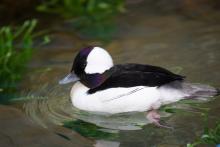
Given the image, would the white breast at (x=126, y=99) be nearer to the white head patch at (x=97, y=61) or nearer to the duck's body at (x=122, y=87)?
the duck's body at (x=122, y=87)

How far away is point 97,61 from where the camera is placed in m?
5.25

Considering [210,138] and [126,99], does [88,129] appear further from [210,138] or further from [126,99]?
[210,138]

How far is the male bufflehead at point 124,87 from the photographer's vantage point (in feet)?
16.5

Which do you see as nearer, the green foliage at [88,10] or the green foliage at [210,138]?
the green foliage at [210,138]

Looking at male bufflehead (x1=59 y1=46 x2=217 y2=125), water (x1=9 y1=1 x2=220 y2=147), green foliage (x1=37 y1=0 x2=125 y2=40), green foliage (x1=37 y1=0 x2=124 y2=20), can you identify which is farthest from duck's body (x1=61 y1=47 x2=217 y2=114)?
green foliage (x1=37 y1=0 x2=124 y2=20)

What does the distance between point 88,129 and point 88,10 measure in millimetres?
3589

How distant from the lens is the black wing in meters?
5.02

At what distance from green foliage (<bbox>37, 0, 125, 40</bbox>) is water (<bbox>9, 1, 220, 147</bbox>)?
18 cm

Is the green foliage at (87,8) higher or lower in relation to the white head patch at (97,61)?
higher

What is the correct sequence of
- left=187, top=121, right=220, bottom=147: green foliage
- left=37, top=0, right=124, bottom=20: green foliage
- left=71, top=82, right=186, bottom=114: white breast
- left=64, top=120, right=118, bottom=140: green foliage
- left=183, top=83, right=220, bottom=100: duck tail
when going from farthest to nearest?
left=37, top=0, right=124, bottom=20: green foliage < left=183, top=83, right=220, bottom=100: duck tail < left=71, top=82, right=186, bottom=114: white breast < left=64, top=120, right=118, bottom=140: green foliage < left=187, top=121, right=220, bottom=147: green foliage

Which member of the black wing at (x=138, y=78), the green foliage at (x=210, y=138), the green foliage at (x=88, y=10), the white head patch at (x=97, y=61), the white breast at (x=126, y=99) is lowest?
the green foliage at (x=210, y=138)

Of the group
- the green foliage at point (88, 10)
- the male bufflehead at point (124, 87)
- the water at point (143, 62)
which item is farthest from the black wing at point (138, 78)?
the green foliage at point (88, 10)

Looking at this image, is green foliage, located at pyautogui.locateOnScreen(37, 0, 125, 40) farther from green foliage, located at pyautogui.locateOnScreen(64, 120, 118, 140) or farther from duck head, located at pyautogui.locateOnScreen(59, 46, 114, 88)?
green foliage, located at pyautogui.locateOnScreen(64, 120, 118, 140)

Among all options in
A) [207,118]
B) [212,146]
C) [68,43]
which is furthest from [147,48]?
[212,146]
